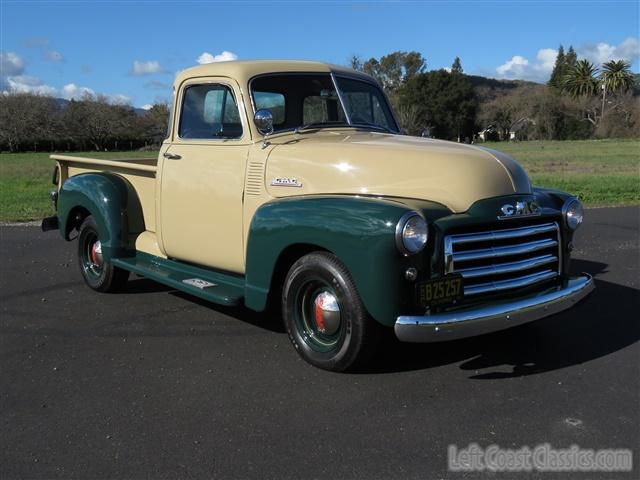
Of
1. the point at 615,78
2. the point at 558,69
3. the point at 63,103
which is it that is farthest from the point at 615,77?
the point at 63,103

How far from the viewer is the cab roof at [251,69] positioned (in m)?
4.68

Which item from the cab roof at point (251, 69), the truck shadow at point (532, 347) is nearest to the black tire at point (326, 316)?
the truck shadow at point (532, 347)

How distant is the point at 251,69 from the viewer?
4691 millimetres

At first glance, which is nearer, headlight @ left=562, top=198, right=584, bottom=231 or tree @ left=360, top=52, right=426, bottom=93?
headlight @ left=562, top=198, right=584, bottom=231

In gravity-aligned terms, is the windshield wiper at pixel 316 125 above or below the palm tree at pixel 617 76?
below

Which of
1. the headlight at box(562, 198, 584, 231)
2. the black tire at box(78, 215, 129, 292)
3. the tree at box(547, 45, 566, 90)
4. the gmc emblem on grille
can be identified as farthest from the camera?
the tree at box(547, 45, 566, 90)

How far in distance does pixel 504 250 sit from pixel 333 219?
1085 millimetres

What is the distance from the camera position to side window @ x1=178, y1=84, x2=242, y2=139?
185 inches

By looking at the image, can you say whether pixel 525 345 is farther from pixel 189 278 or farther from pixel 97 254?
pixel 97 254

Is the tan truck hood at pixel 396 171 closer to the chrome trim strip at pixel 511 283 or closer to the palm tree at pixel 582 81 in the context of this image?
the chrome trim strip at pixel 511 283

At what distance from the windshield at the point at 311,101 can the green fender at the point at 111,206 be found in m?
1.81

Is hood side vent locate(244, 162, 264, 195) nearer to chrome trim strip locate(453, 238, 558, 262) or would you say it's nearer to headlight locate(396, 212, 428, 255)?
headlight locate(396, 212, 428, 255)

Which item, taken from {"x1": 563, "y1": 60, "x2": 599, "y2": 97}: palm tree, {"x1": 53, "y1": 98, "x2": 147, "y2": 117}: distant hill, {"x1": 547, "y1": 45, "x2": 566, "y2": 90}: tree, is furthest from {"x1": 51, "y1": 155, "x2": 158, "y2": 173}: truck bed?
{"x1": 547, "y1": 45, "x2": 566, "y2": 90}: tree

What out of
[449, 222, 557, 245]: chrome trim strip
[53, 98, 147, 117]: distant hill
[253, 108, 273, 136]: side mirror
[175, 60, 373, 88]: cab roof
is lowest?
[449, 222, 557, 245]: chrome trim strip
